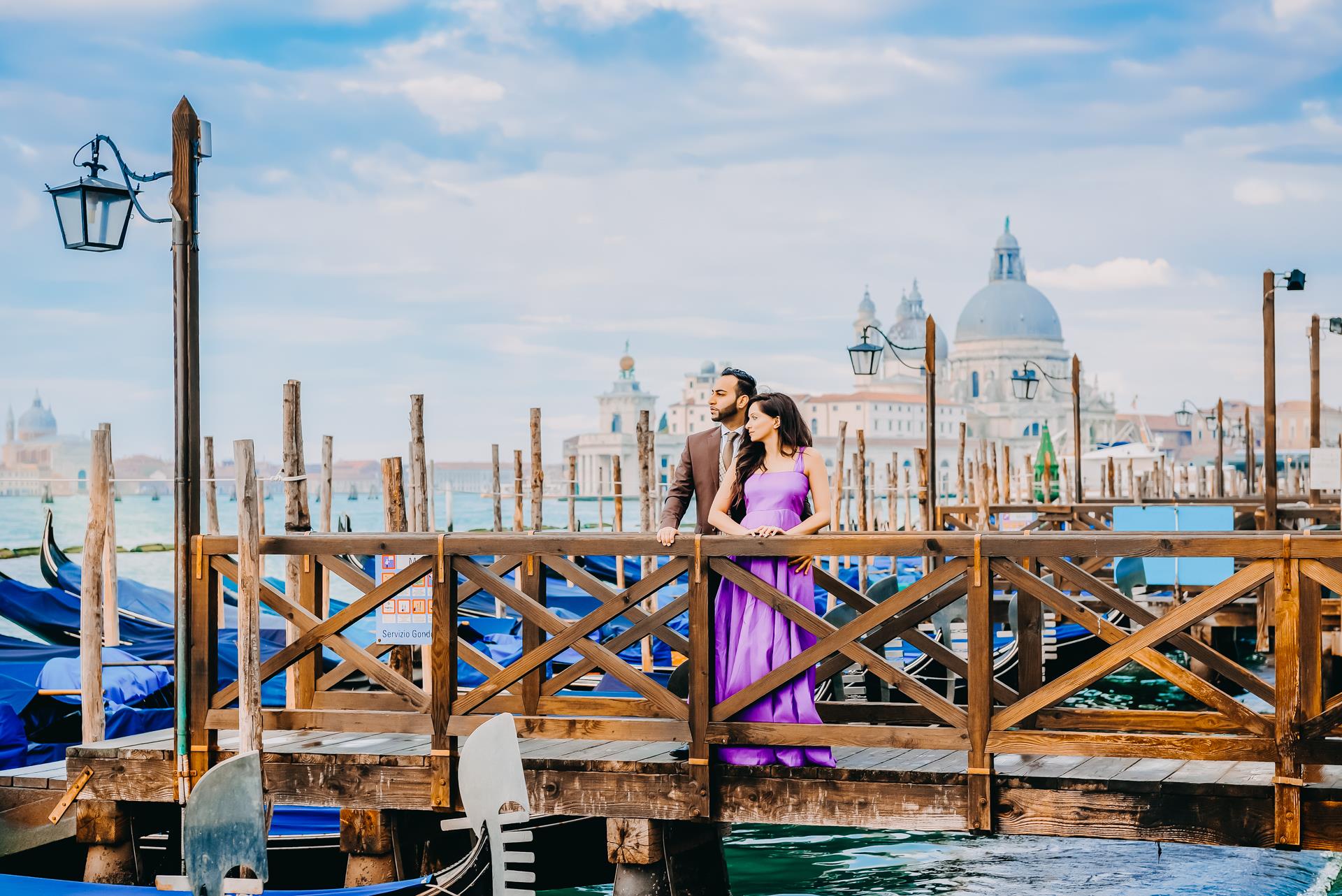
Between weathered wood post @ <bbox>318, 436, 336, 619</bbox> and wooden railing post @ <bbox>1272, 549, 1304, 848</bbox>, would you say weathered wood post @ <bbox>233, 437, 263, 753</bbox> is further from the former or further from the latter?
weathered wood post @ <bbox>318, 436, 336, 619</bbox>

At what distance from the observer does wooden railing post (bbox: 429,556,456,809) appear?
562 centimetres

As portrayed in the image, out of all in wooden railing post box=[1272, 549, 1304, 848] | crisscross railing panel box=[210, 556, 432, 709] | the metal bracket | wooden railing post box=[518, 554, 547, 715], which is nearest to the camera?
wooden railing post box=[1272, 549, 1304, 848]

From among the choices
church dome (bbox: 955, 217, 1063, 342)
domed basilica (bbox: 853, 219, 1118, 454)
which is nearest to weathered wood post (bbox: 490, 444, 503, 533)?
domed basilica (bbox: 853, 219, 1118, 454)

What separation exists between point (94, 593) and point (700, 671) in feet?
11.5

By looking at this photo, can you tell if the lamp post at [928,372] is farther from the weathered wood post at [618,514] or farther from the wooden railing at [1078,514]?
the weathered wood post at [618,514]

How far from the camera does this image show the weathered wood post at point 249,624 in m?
5.57

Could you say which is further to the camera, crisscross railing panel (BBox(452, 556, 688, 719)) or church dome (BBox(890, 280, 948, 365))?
church dome (BBox(890, 280, 948, 365))

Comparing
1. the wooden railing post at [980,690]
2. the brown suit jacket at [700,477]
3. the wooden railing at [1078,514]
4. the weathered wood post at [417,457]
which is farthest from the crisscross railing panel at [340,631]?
the wooden railing at [1078,514]

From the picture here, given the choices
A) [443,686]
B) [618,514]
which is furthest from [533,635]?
[618,514]

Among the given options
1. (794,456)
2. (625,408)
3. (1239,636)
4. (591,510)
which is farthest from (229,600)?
(625,408)

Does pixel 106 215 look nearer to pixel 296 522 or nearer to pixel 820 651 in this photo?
pixel 296 522

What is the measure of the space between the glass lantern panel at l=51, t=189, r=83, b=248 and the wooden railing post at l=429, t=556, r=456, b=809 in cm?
201

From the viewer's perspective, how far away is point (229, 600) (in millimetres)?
12391

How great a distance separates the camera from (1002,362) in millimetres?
131750
